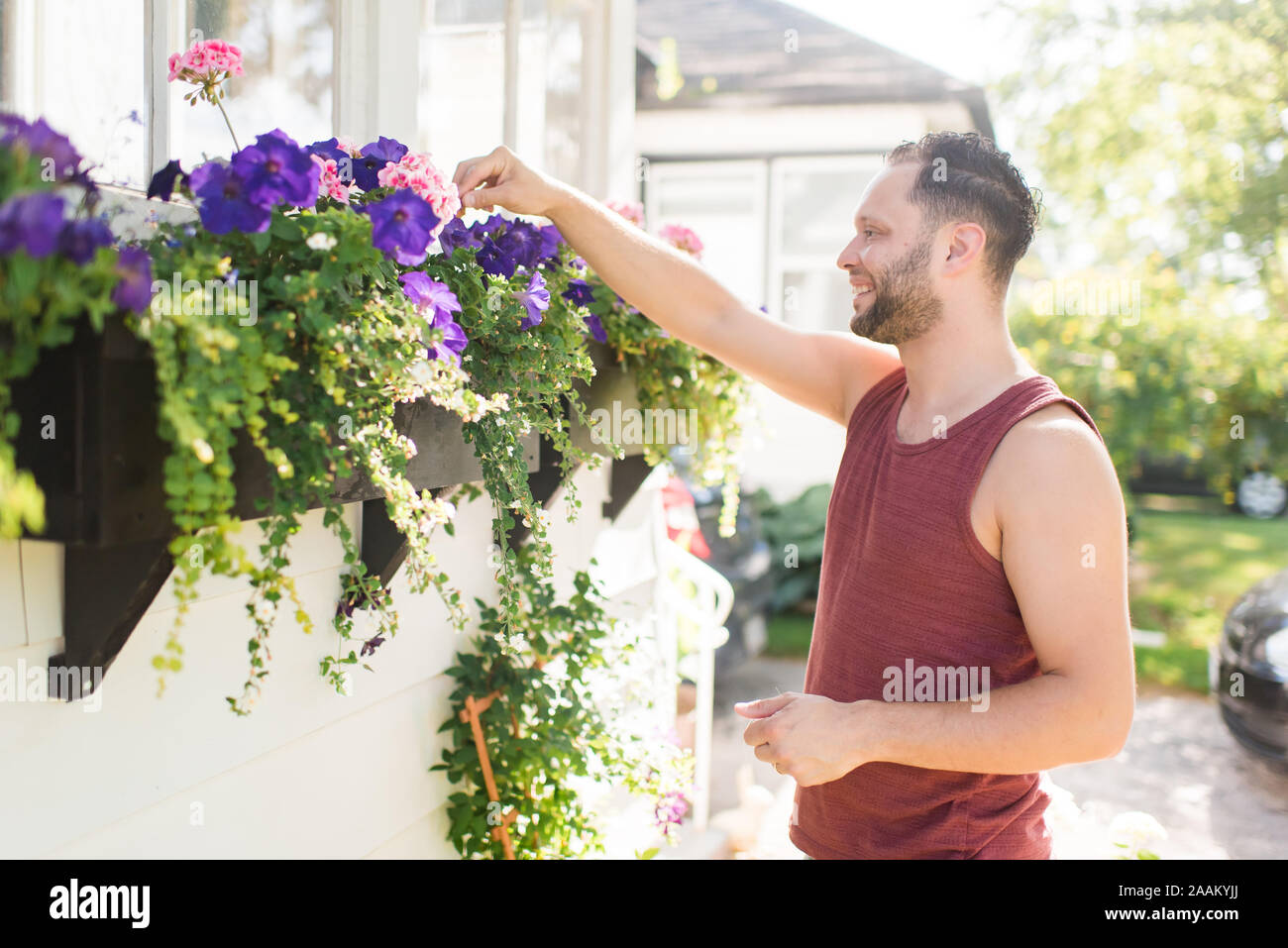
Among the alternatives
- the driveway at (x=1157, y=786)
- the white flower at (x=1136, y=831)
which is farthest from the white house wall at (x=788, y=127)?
the white flower at (x=1136, y=831)

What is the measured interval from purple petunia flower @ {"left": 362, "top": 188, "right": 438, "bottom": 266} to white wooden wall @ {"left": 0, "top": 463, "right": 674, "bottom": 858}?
1.91 ft

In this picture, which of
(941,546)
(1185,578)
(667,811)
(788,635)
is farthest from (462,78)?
(1185,578)

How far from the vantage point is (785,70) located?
9633 millimetres

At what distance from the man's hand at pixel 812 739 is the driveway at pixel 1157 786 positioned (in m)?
2.40

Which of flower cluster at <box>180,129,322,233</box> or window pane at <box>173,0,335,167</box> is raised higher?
window pane at <box>173,0,335,167</box>

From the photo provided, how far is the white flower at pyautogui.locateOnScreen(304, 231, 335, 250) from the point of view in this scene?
1.14 m

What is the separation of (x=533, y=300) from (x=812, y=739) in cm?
83

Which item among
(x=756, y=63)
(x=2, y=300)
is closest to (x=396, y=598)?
(x=2, y=300)

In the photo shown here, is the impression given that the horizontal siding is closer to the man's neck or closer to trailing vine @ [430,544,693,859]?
trailing vine @ [430,544,693,859]

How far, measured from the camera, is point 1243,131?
390 inches

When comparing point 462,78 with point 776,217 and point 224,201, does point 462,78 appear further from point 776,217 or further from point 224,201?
point 776,217

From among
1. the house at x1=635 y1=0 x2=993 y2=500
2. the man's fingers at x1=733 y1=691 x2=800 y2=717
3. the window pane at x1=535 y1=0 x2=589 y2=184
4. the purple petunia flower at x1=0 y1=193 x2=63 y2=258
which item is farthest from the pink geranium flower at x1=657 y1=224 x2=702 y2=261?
the house at x1=635 y1=0 x2=993 y2=500
